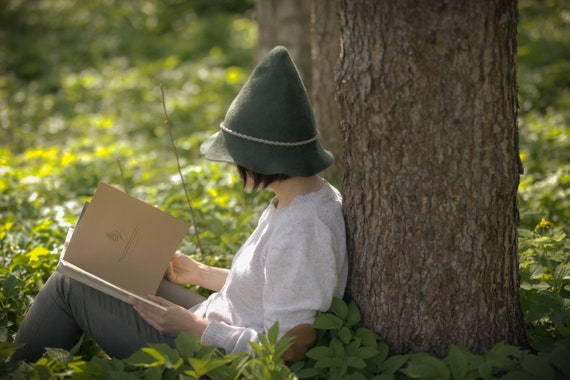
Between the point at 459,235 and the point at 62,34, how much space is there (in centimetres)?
982

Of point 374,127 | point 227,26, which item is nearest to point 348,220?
point 374,127

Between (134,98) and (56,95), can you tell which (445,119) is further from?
(56,95)

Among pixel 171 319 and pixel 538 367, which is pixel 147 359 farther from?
pixel 538 367

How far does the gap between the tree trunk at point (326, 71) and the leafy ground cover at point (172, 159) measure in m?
0.54

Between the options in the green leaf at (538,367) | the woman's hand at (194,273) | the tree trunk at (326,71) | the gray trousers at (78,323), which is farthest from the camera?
the tree trunk at (326,71)

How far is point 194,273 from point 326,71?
180cm

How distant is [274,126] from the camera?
2.18 m

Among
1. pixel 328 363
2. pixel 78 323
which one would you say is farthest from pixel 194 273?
pixel 328 363

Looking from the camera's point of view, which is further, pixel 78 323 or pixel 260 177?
pixel 78 323

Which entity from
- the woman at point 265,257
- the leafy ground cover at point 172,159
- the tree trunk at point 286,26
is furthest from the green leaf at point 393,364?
the tree trunk at point 286,26

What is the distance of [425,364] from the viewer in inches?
79.3

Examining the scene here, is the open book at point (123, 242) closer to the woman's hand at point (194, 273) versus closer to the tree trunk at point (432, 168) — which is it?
the woman's hand at point (194, 273)

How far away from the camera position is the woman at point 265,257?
6.93ft

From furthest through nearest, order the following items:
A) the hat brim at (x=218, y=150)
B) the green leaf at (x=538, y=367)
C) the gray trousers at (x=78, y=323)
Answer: the gray trousers at (x=78, y=323)
the hat brim at (x=218, y=150)
the green leaf at (x=538, y=367)
